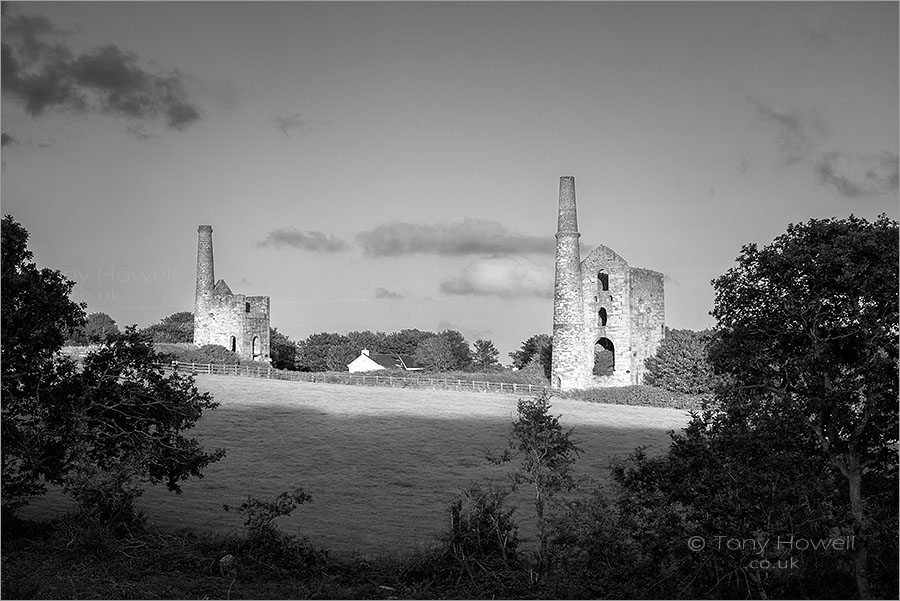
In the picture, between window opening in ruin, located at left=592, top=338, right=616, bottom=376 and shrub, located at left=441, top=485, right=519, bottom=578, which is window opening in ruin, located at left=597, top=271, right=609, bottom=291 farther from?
shrub, located at left=441, top=485, right=519, bottom=578

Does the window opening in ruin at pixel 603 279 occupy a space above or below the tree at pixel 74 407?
above

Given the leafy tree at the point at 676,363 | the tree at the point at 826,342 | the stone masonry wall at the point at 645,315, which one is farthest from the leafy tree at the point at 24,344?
the stone masonry wall at the point at 645,315

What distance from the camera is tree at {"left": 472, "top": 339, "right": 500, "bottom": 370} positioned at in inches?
4252

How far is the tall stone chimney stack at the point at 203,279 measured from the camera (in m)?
68.2

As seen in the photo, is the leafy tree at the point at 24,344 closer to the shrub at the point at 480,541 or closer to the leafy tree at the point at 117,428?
the leafy tree at the point at 117,428

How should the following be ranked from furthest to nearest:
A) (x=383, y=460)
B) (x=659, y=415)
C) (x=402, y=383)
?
(x=402, y=383) < (x=659, y=415) < (x=383, y=460)

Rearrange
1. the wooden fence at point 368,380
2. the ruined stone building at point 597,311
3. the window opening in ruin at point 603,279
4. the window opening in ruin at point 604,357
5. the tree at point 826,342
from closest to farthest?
the tree at point 826,342 < the wooden fence at point 368,380 < the ruined stone building at point 597,311 < the window opening in ruin at point 603,279 < the window opening in ruin at point 604,357

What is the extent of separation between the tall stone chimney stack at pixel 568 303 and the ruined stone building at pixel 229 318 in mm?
23888

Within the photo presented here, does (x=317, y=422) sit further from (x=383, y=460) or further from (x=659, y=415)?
(x=659, y=415)

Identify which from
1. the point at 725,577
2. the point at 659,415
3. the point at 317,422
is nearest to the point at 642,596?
the point at 725,577

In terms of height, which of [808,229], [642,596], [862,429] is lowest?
[642,596]

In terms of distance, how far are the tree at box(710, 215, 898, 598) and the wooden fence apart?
37394 millimetres

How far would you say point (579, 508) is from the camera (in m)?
16.3

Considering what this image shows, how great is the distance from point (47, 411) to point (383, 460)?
1425 cm
